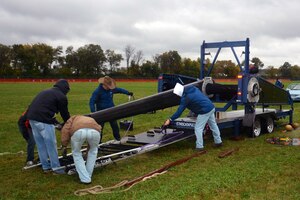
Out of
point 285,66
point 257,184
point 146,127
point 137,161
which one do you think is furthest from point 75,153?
point 285,66

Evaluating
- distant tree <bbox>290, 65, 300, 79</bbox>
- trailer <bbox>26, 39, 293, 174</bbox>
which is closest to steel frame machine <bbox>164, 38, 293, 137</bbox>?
trailer <bbox>26, 39, 293, 174</bbox>

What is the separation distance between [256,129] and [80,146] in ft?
20.9

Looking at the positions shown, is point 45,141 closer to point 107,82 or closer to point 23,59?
point 107,82

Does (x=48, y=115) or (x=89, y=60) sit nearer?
(x=48, y=115)

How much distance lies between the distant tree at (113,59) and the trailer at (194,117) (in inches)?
3484

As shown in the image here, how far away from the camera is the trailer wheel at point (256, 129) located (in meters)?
10.8

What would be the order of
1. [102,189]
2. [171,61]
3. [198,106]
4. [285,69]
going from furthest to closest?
[285,69]
[171,61]
[198,106]
[102,189]

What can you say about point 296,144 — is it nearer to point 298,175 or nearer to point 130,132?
point 298,175

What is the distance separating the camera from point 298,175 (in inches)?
269

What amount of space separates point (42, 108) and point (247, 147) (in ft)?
17.3

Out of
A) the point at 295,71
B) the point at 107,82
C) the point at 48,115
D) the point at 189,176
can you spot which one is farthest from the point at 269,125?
the point at 295,71

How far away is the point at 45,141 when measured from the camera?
6953mm

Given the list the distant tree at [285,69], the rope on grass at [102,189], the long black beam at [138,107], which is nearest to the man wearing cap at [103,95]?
the long black beam at [138,107]

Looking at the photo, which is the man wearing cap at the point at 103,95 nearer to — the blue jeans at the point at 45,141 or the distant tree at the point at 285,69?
the blue jeans at the point at 45,141
